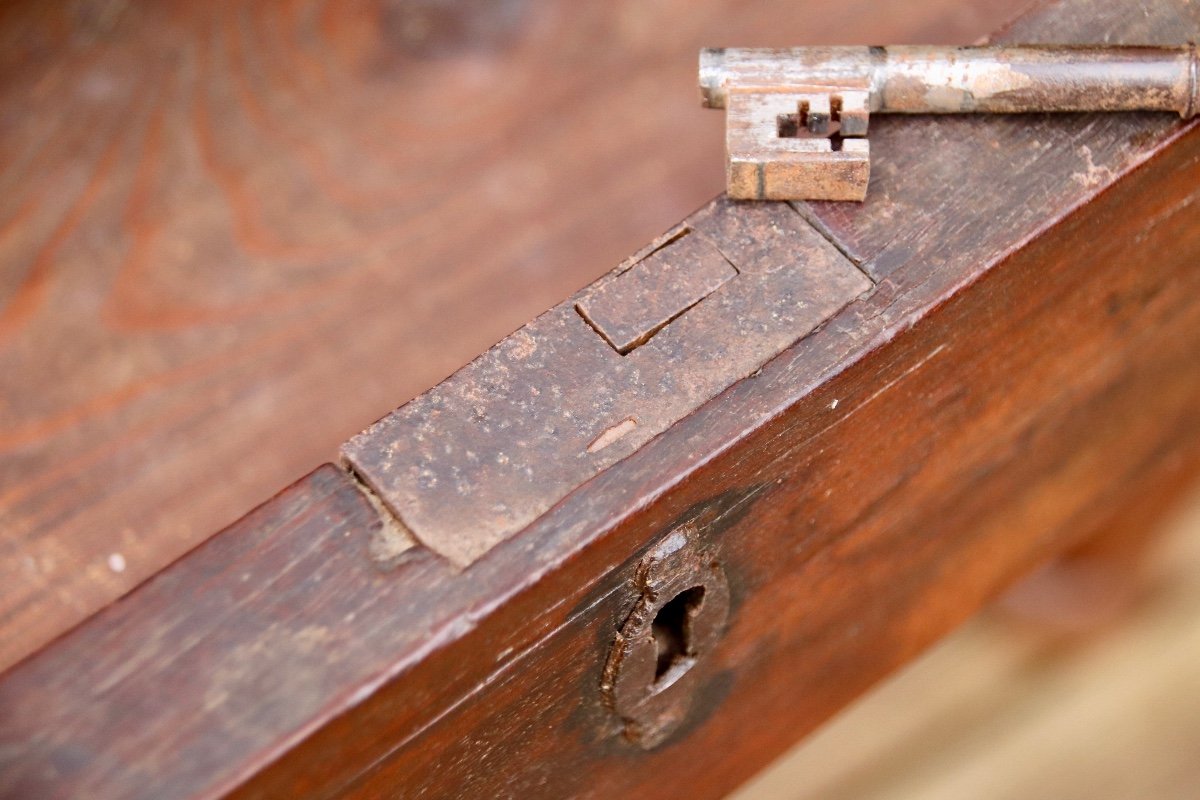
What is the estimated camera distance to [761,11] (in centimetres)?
136

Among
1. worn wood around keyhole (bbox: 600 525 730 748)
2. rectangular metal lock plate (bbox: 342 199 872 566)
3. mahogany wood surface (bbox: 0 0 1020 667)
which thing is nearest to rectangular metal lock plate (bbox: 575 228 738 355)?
rectangular metal lock plate (bbox: 342 199 872 566)

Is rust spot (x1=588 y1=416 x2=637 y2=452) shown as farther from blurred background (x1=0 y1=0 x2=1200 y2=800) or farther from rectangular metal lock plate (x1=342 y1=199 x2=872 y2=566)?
blurred background (x1=0 y1=0 x2=1200 y2=800)

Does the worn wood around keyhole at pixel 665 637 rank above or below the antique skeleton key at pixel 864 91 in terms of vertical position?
below

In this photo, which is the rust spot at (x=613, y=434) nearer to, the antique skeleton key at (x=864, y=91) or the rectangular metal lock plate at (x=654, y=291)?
the rectangular metal lock plate at (x=654, y=291)

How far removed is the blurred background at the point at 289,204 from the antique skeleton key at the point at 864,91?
1.89ft

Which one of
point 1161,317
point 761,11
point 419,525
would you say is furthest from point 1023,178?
point 761,11

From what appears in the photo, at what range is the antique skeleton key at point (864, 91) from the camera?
2.22ft

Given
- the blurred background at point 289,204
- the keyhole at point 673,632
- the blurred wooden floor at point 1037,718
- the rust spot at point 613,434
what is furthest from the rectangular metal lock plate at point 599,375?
the blurred wooden floor at point 1037,718

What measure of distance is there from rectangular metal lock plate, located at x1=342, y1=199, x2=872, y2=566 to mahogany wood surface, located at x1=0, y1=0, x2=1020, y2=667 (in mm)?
586

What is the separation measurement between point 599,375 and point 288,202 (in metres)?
0.77

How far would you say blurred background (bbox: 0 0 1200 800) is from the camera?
1189 mm

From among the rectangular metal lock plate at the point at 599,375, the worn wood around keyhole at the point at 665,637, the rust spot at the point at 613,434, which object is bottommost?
the worn wood around keyhole at the point at 665,637

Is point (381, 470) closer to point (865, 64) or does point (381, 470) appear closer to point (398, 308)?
point (865, 64)

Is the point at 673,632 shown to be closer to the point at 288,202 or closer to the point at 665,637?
the point at 665,637
